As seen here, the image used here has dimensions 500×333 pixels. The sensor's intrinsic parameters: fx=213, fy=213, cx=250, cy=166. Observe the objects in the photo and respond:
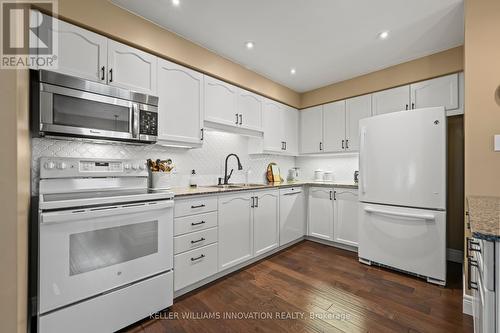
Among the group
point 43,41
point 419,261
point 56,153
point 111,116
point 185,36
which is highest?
point 185,36

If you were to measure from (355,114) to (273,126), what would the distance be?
4.06 ft

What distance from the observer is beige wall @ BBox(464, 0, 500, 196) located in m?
1.65

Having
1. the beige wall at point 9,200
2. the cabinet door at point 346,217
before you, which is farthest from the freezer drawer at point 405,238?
the beige wall at point 9,200

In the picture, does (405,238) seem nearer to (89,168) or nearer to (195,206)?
(195,206)

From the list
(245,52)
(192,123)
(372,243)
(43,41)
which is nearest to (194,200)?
(192,123)

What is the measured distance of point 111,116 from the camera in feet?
5.70

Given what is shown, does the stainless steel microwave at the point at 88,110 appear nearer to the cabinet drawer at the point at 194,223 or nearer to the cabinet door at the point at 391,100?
the cabinet drawer at the point at 194,223

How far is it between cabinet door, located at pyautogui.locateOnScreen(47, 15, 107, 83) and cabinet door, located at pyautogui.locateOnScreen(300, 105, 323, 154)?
3042 mm

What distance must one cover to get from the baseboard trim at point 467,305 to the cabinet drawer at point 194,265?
2.14 m

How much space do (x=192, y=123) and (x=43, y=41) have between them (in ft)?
4.04

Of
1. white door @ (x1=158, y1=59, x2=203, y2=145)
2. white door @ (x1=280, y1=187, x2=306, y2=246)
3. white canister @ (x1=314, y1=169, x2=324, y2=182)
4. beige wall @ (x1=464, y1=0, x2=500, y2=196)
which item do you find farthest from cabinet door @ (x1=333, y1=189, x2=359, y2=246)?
white door @ (x1=158, y1=59, x2=203, y2=145)

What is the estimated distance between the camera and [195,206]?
2.01 m

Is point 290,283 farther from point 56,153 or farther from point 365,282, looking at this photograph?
point 56,153

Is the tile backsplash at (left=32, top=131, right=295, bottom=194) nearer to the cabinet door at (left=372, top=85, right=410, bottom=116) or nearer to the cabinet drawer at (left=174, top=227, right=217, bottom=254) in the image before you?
the cabinet drawer at (left=174, top=227, right=217, bottom=254)
